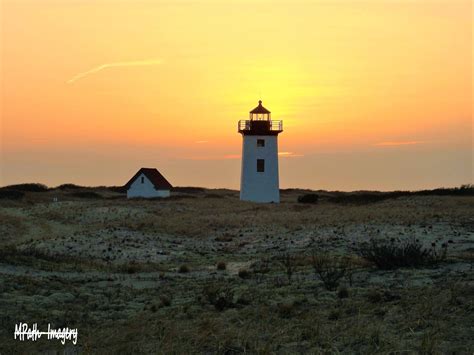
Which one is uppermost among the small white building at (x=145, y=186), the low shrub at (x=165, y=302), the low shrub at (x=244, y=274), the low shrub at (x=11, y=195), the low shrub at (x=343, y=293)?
the small white building at (x=145, y=186)

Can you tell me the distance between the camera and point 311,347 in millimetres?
10586

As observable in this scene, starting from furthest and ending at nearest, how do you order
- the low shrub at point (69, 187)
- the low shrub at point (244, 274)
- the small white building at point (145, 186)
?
the low shrub at point (69, 187), the small white building at point (145, 186), the low shrub at point (244, 274)

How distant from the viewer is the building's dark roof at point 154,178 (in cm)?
6300

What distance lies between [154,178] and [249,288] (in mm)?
47840

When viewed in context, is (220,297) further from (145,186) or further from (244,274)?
(145,186)

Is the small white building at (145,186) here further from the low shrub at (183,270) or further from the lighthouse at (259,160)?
the low shrub at (183,270)

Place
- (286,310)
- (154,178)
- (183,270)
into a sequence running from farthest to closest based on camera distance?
(154,178) < (183,270) < (286,310)

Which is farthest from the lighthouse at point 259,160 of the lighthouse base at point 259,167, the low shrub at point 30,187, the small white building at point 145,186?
the low shrub at point 30,187

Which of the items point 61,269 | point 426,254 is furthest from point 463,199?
point 61,269

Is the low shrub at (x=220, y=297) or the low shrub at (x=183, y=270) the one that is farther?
the low shrub at (x=183, y=270)

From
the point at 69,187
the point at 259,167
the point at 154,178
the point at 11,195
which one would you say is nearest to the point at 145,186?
the point at 154,178

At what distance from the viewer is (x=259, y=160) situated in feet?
181

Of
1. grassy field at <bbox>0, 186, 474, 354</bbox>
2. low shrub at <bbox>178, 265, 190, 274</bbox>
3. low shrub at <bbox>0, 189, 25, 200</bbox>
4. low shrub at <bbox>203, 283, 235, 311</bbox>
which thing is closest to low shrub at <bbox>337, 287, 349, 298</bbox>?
grassy field at <bbox>0, 186, 474, 354</bbox>

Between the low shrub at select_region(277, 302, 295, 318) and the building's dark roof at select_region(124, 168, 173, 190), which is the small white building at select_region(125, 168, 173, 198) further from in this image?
the low shrub at select_region(277, 302, 295, 318)
